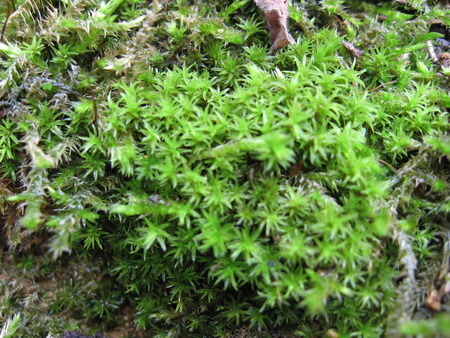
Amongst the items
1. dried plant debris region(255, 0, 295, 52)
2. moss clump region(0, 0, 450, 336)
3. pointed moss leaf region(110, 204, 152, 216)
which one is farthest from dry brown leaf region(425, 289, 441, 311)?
dried plant debris region(255, 0, 295, 52)

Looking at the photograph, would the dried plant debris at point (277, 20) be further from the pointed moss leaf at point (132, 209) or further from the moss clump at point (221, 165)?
the pointed moss leaf at point (132, 209)

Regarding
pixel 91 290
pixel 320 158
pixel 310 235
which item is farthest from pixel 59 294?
pixel 320 158

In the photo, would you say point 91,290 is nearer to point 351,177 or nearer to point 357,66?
point 351,177

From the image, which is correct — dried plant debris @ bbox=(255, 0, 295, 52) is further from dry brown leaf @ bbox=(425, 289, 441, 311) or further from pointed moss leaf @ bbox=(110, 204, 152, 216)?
dry brown leaf @ bbox=(425, 289, 441, 311)

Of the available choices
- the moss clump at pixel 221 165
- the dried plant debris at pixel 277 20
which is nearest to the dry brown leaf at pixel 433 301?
the moss clump at pixel 221 165

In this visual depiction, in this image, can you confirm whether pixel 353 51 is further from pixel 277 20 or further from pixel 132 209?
pixel 132 209

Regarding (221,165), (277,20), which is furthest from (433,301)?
(277,20)

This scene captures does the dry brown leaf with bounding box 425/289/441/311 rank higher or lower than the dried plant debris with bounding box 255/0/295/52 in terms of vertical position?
lower
